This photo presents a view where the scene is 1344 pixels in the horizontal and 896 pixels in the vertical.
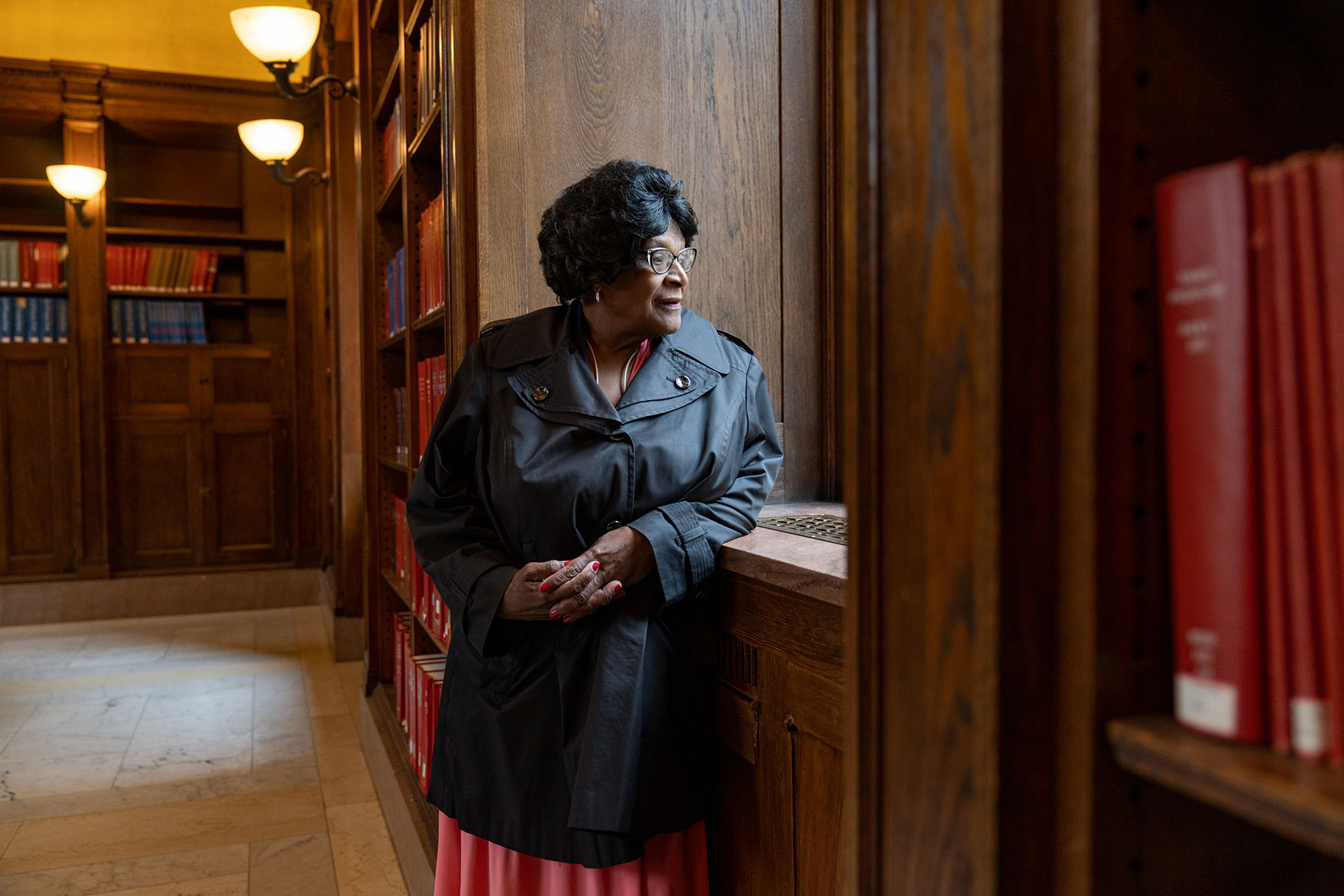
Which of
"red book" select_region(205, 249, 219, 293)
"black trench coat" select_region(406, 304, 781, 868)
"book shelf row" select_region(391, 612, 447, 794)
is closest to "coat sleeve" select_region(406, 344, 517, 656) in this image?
"black trench coat" select_region(406, 304, 781, 868)

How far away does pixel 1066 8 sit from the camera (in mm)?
562

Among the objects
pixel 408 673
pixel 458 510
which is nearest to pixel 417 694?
pixel 408 673

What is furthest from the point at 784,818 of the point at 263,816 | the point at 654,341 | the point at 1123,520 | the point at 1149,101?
the point at 263,816

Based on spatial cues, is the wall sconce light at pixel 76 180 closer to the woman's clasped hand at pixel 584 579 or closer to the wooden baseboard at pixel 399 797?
the wooden baseboard at pixel 399 797

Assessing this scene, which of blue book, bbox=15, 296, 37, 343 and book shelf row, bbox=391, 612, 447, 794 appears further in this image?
blue book, bbox=15, 296, 37, 343

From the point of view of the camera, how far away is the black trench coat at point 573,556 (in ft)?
4.96

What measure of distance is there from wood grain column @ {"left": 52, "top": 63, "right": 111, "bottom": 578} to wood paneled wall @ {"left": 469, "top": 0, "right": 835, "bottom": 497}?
4918 mm

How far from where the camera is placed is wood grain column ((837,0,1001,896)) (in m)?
0.57

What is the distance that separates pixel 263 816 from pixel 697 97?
8.31 ft

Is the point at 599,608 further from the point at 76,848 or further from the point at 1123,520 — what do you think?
the point at 76,848

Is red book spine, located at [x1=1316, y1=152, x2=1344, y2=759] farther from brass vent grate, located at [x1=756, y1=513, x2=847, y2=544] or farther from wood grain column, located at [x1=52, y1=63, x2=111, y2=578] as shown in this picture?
wood grain column, located at [x1=52, y1=63, x2=111, y2=578]

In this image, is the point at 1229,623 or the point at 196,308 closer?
the point at 1229,623

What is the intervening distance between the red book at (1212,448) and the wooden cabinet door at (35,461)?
6603mm

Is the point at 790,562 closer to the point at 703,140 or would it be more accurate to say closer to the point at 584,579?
the point at 584,579
